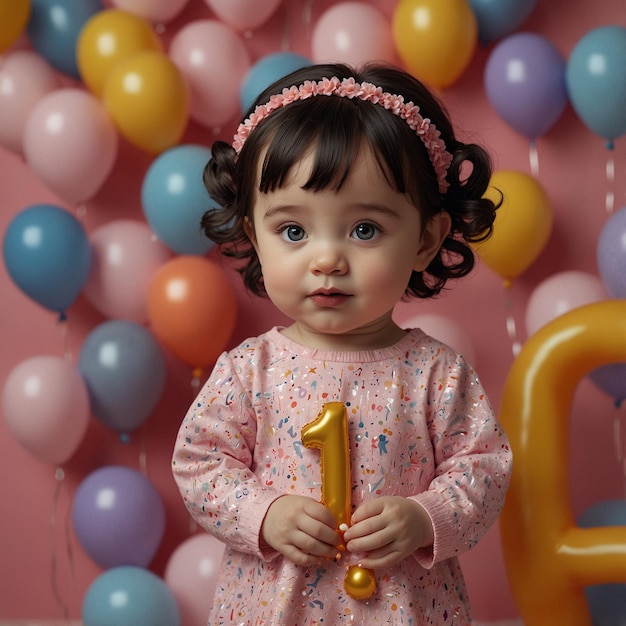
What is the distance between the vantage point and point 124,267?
6.71 feet

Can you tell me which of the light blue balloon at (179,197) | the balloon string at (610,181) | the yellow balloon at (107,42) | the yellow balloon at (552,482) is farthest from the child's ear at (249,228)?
the balloon string at (610,181)

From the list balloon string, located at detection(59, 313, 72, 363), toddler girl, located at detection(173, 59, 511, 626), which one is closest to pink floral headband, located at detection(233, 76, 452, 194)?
toddler girl, located at detection(173, 59, 511, 626)

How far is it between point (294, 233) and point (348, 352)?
0.19 meters

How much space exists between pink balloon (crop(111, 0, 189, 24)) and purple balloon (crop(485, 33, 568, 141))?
0.67 m

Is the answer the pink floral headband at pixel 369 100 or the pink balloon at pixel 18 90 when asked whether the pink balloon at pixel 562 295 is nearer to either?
the pink floral headband at pixel 369 100

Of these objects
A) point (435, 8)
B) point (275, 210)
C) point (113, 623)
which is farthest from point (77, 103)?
point (113, 623)

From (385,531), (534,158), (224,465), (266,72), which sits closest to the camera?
(385,531)

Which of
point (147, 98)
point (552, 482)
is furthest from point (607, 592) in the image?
point (147, 98)

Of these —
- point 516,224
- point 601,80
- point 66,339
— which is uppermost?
point 601,80

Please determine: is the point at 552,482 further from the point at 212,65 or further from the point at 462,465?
the point at 212,65

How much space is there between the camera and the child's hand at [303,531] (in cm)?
125

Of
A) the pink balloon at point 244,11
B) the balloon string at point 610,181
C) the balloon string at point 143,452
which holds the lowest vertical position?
the balloon string at point 143,452

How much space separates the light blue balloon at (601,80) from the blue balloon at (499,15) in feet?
0.50

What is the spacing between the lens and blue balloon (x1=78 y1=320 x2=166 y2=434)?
79.1 inches
